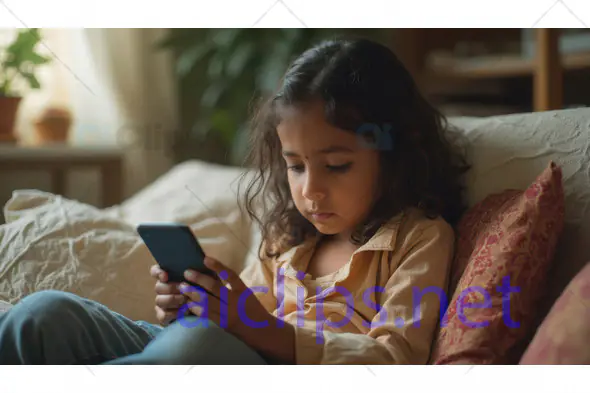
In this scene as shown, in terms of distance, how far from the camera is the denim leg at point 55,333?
676 millimetres

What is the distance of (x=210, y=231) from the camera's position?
1.14 meters

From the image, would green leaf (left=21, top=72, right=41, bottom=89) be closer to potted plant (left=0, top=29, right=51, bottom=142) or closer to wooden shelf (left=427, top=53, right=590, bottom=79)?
potted plant (left=0, top=29, right=51, bottom=142)

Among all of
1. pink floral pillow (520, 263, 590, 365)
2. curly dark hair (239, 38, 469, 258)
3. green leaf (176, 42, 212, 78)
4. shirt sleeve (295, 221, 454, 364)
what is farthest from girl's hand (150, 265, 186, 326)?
green leaf (176, 42, 212, 78)

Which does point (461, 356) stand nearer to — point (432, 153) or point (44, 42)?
point (432, 153)

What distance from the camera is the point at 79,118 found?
1.90 m

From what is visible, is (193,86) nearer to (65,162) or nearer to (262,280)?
(65,162)

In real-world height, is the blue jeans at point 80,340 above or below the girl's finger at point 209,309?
below

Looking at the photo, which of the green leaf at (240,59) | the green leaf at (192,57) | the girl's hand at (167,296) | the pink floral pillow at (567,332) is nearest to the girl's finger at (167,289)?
the girl's hand at (167,296)

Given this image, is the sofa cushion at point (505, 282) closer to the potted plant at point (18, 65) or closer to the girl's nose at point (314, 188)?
the girl's nose at point (314, 188)

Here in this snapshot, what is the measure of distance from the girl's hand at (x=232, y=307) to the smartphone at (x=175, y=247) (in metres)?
0.01

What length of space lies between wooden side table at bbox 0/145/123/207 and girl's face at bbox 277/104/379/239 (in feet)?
1.53

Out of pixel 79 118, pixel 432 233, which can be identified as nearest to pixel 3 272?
pixel 432 233

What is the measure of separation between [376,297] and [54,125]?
1.28 meters
